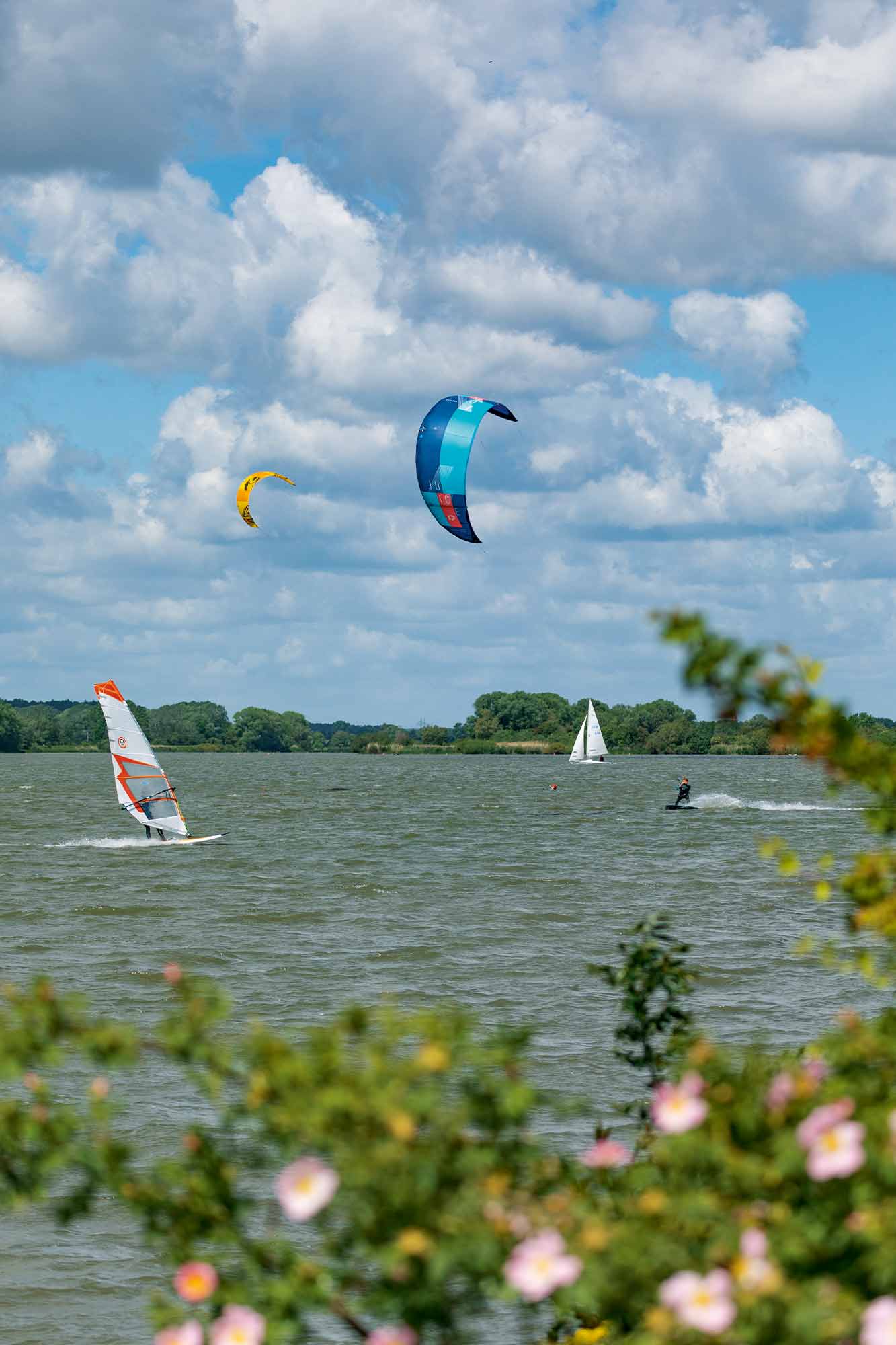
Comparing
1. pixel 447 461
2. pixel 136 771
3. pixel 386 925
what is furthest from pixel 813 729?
pixel 136 771

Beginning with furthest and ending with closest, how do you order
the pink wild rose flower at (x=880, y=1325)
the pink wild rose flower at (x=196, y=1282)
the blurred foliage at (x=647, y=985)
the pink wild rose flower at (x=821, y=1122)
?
the blurred foliage at (x=647, y=985) → the pink wild rose flower at (x=196, y=1282) → the pink wild rose flower at (x=821, y=1122) → the pink wild rose flower at (x=880, y=1325)

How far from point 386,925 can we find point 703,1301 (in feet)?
88.2

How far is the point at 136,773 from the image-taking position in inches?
1774

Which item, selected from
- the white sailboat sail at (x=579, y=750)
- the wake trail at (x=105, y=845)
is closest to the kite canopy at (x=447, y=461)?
the wake trail at (x=105, y=845)

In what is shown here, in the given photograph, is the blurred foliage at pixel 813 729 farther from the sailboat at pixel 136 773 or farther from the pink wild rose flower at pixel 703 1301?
the sailboat at pixel 136 773

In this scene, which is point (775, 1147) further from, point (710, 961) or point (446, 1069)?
point (710, 961)

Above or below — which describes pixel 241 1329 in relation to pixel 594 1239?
below

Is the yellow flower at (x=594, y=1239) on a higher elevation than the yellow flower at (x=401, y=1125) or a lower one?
lower

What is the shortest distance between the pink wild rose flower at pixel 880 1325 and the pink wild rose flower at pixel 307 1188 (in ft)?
3.15

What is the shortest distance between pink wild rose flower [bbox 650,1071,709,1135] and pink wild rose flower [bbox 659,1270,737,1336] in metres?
0.40

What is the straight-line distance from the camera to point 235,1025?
1695 centimetres

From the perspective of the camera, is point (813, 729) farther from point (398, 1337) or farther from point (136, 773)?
point (136, 773)

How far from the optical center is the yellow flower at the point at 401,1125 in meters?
2.84

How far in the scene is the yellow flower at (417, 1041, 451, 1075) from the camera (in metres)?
2.96
